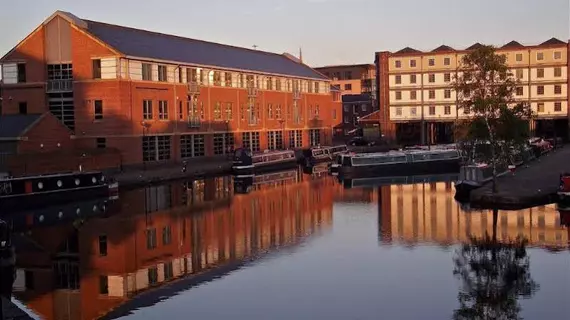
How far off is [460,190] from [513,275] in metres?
15.5

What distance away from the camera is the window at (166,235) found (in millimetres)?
23239

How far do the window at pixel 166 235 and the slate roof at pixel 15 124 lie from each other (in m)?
17.2

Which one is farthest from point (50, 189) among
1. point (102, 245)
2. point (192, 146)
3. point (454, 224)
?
point (192, 146)

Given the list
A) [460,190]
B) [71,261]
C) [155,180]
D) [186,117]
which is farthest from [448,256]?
[186,117]

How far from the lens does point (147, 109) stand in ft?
155

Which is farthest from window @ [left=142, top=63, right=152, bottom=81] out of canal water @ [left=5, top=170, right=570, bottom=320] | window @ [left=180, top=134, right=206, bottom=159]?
canal water @ [left=5, top=170, right=570, bottom=320]

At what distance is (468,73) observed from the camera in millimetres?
29453

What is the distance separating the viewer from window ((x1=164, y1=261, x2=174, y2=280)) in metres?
18.1

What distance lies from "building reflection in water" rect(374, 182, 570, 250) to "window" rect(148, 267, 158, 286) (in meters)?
7.34

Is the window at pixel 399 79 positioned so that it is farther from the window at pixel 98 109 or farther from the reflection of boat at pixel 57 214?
the reflection of boat at pixel 57 214

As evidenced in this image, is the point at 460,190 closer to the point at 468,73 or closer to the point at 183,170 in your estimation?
the point at 468,73

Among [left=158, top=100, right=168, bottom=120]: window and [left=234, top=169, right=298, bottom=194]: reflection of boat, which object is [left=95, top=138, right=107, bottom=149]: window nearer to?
[left=158, top=100, right=168, bottom=120]: window

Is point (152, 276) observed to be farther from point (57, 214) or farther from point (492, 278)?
point (57, 214)

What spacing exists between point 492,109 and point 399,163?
1958cm
